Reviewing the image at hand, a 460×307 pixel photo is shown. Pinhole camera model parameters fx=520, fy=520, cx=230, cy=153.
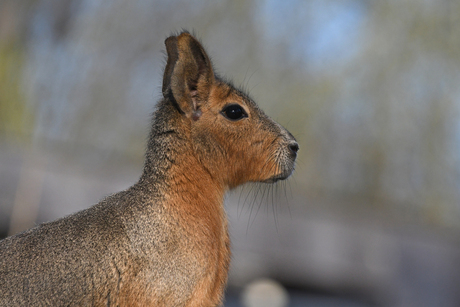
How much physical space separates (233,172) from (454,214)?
53.5ft

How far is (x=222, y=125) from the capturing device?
12.0 feet

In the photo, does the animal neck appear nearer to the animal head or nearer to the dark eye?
the animal head

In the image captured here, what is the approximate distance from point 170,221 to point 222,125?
0.80 metres

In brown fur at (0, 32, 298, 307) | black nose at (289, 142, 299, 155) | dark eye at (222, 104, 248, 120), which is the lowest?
brown fur at (0, 32, 298, 307)

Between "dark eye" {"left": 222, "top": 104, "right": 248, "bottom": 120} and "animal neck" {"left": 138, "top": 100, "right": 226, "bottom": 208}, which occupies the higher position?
"dark eye" {"left": 222, "top": 104, "right": 248, "bottom": 120}

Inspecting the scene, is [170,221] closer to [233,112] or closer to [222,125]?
[222,125]

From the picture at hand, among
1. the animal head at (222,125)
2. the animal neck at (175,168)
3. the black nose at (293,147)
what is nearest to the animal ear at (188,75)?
the animal head at (222,125)

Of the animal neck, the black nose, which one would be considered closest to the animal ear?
the animal neck

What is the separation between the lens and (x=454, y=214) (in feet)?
58.9

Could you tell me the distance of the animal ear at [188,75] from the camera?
3426 mm

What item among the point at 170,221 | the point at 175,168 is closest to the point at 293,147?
the point at 175,168

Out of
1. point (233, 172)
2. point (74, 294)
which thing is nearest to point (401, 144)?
point (233, 172)

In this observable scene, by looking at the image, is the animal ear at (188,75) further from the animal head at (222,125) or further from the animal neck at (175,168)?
the animal neck at (175,168)

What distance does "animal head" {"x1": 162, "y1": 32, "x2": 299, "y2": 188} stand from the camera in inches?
139
